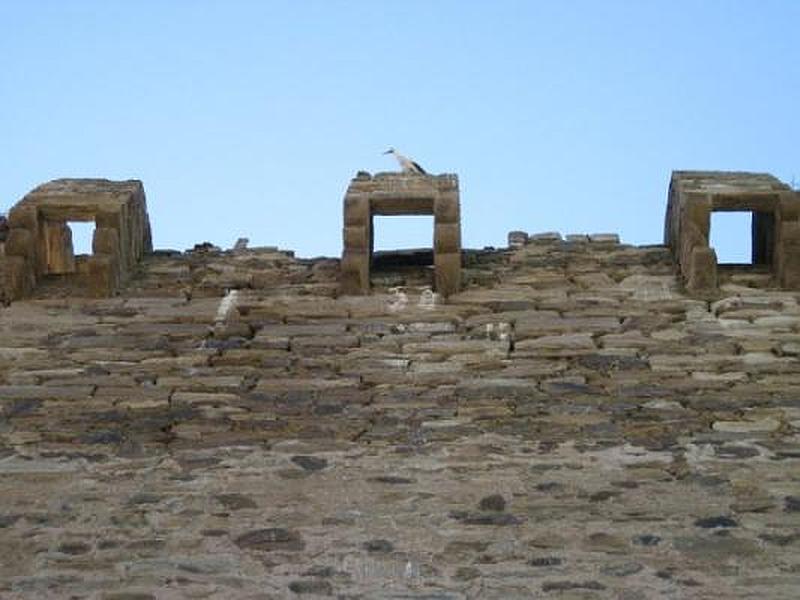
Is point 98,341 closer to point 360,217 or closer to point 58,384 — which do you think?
point 58,384

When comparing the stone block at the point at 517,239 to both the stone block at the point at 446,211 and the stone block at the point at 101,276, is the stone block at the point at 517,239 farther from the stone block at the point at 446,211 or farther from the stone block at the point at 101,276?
the stone block at the point at 101,276

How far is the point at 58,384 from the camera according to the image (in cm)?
864

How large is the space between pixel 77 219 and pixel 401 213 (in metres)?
2.00

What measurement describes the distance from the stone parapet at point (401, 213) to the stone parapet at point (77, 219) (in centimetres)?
141

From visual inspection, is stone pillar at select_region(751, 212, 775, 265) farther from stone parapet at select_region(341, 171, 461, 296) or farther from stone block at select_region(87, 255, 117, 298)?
stone block at select_region(87, 255, 117, 298)

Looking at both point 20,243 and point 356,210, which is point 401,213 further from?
point 20,243

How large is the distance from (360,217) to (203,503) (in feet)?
9.64

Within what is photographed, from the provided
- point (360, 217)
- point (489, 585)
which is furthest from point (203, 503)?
point (360, 217)

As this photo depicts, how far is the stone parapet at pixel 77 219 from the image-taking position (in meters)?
9.79

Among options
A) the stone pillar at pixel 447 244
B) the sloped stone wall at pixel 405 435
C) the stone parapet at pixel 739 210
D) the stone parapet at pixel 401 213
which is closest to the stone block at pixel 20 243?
the sloped stone wall at pixel 405 435

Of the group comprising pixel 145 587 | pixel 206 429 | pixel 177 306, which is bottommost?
pixel 145 587

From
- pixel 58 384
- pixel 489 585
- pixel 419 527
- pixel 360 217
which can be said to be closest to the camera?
pixel 489 585

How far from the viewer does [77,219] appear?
1002 cm

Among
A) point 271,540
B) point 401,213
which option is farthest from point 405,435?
point 401,213
